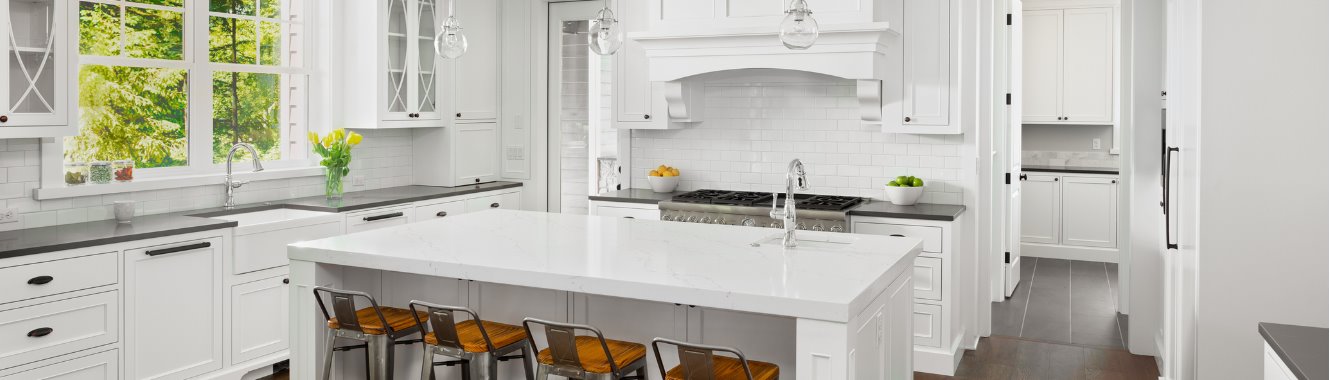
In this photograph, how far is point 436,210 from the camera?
6461 mm

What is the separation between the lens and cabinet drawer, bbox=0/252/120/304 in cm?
397

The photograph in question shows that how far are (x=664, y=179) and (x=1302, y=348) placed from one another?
4160mm

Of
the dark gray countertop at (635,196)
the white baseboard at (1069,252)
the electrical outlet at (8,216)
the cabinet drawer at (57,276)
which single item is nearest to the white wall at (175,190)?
the electrical outlet at (8,216)

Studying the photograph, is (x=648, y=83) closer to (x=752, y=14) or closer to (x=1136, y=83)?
(x=752, y=14)

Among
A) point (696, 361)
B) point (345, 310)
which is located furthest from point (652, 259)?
point (345, 310)

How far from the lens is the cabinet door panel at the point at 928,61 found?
552 centimetres

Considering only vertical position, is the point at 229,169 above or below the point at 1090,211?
above

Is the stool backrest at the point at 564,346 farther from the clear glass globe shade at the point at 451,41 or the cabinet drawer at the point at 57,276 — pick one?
the cabinet drawer at the point at 57,276

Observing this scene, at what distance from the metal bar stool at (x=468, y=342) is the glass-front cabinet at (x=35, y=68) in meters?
2.02

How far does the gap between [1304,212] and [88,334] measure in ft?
16.1

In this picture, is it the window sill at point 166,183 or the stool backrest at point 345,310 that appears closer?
the stool backrest at point 345,310

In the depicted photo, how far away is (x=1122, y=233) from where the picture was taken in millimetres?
6469

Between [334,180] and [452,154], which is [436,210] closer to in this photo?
[452,154]

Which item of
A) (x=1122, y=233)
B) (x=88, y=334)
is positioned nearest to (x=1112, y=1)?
(x=1122, y=233)
